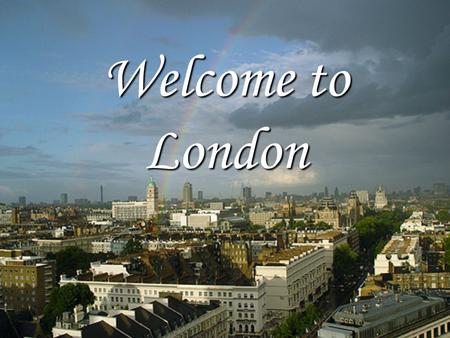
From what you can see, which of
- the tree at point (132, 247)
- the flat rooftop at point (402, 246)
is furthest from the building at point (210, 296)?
the tree at point (132, 247)

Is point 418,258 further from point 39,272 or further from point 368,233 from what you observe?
point 368,233

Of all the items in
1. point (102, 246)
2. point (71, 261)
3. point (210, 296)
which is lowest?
point (210, 296)

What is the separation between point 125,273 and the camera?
5719cm

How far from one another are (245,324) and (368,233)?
69613 mm

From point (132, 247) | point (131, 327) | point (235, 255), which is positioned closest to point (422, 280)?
point (235, 255)

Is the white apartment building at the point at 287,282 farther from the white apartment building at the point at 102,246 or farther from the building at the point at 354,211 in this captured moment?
the building at the point at 354,211

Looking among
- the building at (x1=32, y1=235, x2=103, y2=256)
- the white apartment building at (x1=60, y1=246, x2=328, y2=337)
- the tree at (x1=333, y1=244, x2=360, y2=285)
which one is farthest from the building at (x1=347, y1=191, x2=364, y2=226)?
the white apartment building at (x1=60, y1=246, x2=328, y2=337)

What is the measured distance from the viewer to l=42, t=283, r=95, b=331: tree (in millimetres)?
45531

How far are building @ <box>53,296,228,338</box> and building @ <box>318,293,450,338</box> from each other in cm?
1042

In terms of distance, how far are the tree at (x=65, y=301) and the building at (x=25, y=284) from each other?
1076cm

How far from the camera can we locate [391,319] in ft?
94.8

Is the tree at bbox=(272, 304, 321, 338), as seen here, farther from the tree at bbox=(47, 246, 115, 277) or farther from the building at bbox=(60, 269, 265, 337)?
the tree at bbox=(47, 246, 115, 277)

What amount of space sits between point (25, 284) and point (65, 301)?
1452cm

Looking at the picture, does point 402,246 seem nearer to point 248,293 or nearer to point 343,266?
point 343,266
